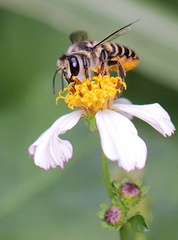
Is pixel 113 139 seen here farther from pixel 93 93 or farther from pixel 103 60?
pixel 103 60

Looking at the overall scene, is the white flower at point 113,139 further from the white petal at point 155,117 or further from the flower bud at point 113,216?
the flower bud at point 113,216

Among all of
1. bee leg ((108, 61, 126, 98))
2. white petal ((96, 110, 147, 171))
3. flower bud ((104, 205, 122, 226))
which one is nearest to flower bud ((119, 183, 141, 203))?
flower bud ((104, 205, 122, 226))

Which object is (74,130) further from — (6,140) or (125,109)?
(125,109)

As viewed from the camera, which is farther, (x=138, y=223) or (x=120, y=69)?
(x=120, y=69)

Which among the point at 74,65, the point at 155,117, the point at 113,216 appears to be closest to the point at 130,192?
the point at 113,216

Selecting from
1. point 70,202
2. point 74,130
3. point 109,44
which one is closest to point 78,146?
point 74,130

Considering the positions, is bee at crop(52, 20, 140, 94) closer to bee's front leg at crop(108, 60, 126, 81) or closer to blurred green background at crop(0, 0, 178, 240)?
bee's front leg at crop(108, 60, 126, 81)

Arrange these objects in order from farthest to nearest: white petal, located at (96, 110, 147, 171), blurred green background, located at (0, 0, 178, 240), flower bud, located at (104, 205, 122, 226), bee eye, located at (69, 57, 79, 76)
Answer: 1. blurred green background, located at (0, 0, 178, 240)
2. bee eye, located at (69, 57, 79, 76)
3. flower bud, located at (104, 205, 122, 226)
4. white petal, located at (96, 110, 147, 171)
